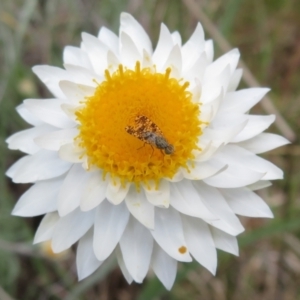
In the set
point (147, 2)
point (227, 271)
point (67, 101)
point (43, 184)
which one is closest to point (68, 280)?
point (227, 271)

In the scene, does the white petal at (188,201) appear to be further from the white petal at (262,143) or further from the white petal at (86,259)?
the white petal at (86,259)

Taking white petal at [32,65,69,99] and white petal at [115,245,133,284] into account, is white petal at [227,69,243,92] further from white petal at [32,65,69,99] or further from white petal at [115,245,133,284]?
white petal at [115,245,133,284]

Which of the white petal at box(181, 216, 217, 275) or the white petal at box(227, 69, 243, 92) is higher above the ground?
the white petal at box(227, 69, 243, 92)

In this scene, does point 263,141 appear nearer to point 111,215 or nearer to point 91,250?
point 111,215

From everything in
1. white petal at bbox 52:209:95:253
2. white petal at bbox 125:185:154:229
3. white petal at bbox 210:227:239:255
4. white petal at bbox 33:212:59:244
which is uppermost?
white petal at bbox 33:212:59:244

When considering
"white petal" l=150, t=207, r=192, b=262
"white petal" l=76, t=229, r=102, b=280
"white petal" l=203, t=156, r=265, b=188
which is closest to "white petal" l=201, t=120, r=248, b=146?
"white petal" l=203, t=156, r=265, b=188
